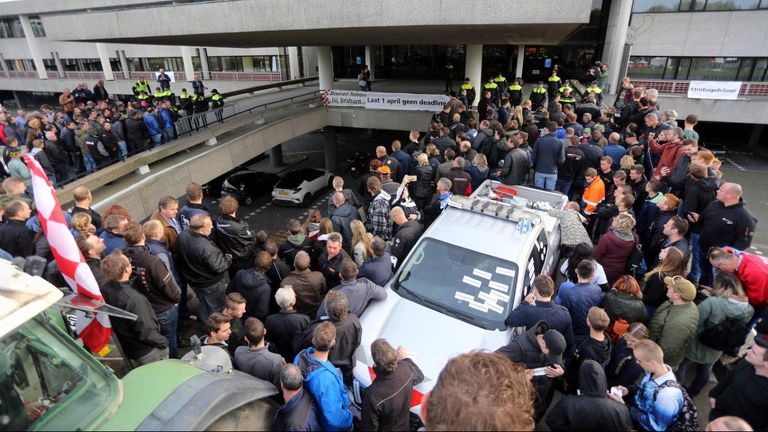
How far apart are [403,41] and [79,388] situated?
654 inches

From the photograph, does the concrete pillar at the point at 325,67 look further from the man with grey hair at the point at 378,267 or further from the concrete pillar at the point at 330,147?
the man with grey hair at the point at 378,267

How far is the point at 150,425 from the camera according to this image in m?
2.25

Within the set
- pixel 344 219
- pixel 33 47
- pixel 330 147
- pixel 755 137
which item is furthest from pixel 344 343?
pixel 33 47

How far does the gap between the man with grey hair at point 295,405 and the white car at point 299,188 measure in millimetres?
14675

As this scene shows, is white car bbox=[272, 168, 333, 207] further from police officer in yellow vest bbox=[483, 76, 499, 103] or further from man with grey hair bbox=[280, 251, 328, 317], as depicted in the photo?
man with grey hair bbox=[280, 251, 328, 317]

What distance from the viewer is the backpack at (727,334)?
13.1 feet

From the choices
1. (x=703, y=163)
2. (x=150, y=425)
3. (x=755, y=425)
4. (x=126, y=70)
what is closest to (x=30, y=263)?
(x=150, y=425)

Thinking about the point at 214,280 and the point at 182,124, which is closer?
the point at 214,280

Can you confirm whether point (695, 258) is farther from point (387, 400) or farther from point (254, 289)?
Answer: point (254, 289)

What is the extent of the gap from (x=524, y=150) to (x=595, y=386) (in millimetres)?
6161

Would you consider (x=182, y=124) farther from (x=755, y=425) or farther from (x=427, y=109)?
(x=755, y=425)

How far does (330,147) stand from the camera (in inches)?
906

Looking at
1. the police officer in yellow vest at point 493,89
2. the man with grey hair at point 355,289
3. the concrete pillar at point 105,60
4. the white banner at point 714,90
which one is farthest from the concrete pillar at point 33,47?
the white banner at point 714,90

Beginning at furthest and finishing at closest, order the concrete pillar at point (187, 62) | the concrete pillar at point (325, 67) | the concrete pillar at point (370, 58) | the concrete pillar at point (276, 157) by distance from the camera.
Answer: the concrete pillar at point (187, 62) → the concrete pillar at point (370, 58) → the concrete pillar at point (276, 157) → the concrete pillar at point (325, 67)
